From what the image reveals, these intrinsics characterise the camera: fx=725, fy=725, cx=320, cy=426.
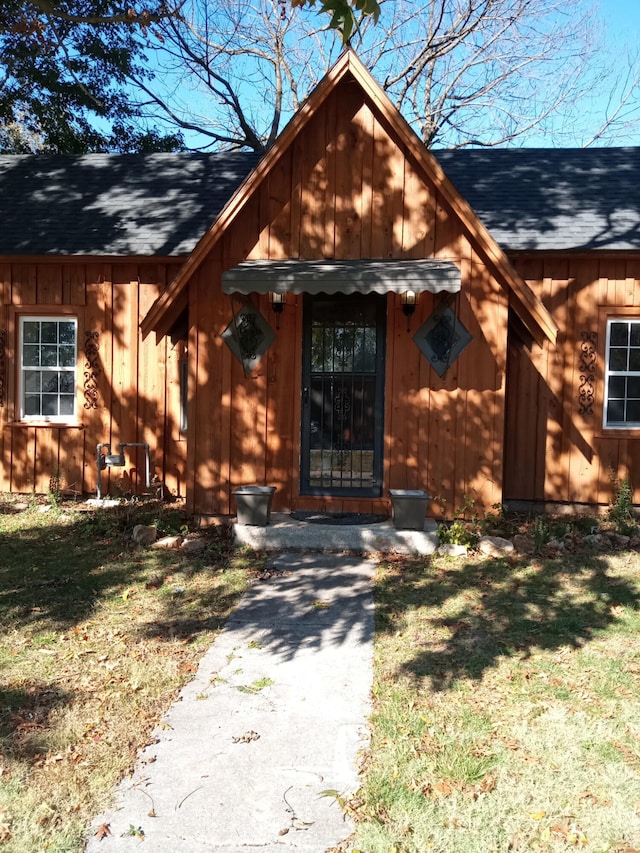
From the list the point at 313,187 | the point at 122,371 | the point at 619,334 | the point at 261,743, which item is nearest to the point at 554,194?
the point at 619,334

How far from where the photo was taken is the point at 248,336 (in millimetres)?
8672

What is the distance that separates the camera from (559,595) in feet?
21.4

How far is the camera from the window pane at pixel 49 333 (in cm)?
1100

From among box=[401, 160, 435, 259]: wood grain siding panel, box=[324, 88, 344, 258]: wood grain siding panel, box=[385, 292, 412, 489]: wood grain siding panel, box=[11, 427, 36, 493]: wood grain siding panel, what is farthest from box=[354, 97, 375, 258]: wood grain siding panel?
box=[11, 427, 36, 493]: wood grain siding panel

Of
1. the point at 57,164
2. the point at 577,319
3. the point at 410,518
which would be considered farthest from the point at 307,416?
the point at 57,164

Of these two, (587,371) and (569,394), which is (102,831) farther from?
(587,371)

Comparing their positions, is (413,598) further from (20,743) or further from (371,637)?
(20,743)

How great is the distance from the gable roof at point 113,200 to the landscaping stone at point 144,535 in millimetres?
4092

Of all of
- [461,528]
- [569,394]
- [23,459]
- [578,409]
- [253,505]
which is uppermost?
[569,394]

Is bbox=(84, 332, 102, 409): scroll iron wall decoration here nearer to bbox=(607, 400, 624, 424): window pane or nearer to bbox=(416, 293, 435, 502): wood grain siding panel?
bbox=(416, 293, 435, 502): wood grain siding panel

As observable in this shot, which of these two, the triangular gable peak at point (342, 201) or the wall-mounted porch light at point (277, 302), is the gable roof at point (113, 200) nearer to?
the triangular gable peak at point (342, 201)

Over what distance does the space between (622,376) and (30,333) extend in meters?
8.74

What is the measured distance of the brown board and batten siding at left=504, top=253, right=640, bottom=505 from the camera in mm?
10016

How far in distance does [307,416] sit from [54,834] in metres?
6.01
